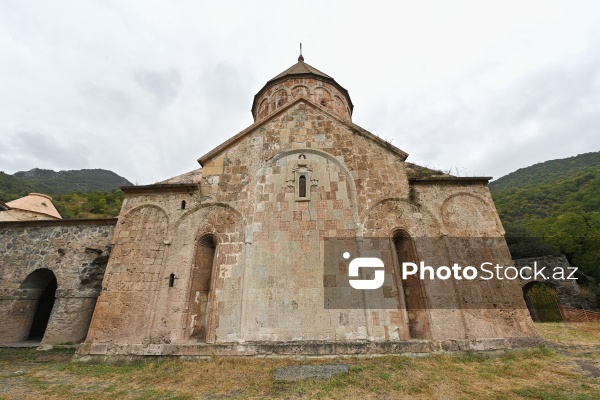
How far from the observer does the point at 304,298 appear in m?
7.05

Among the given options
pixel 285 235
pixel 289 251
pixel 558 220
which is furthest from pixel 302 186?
pixel 558 220

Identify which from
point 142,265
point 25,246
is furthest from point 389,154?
point 25,246

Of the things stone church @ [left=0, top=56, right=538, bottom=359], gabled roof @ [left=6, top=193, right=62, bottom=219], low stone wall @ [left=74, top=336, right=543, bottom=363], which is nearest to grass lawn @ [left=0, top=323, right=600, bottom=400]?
low stone wall @ [left=74, top=336, right=543, bottom=363]

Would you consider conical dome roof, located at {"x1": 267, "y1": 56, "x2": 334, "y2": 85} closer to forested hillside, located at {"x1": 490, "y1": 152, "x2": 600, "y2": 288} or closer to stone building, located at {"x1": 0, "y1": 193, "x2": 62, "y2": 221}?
stone building, located at {"x1": 0, "y1": 193, "x2": 62, "y2": 221}

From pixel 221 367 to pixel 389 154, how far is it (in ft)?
23.0

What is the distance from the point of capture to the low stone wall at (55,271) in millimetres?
8828

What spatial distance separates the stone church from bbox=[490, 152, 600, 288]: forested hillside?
65.4 ft

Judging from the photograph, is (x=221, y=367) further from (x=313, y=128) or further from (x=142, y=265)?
(x=313, y=128)

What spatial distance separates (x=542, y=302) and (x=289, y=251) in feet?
60.9

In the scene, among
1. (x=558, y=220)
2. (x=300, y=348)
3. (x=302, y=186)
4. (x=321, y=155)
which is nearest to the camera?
(x=300, y=348)

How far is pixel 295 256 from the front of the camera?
24.5 ft

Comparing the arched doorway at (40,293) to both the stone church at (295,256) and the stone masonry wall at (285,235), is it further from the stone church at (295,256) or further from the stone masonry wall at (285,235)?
the stone masonry wall at (285,235)

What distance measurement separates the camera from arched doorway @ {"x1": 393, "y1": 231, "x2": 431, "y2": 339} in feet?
22.7

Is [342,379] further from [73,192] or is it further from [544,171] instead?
[544,171]
